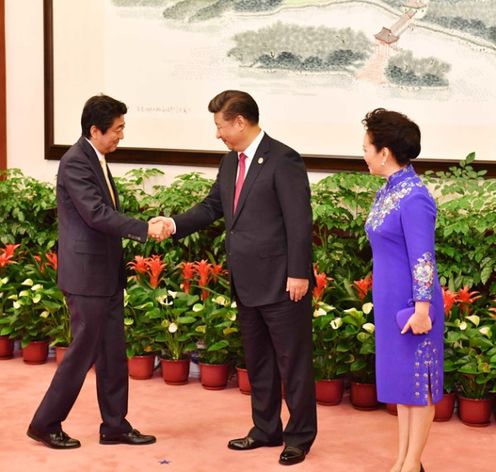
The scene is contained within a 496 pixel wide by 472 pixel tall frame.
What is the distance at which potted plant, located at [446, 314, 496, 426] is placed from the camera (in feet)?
14.3

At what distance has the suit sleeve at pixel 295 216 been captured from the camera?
3.69 metres

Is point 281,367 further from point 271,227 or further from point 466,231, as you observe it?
point 466,231

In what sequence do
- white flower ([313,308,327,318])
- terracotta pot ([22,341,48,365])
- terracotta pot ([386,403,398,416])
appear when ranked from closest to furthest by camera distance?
terracotta pot ([386,403,398,416]), white flower ([313,308,327,318]), terracotta pot ([22,341,48,365])

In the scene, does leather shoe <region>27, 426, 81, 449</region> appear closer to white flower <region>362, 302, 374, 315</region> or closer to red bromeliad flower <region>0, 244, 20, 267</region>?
white flower <region>362, 302, 374, 315</region>

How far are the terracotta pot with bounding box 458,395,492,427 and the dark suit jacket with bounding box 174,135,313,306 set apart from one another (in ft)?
3.78

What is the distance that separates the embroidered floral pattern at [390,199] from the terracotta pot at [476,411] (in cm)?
143

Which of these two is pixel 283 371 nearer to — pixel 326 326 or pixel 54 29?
pixel 326 326

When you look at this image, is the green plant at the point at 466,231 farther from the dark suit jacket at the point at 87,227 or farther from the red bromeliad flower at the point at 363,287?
the dark suit jacket at the point at 87,227

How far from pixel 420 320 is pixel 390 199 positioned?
0.44 metres

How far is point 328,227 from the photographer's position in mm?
4902

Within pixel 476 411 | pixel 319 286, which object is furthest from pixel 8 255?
pixel 476 411

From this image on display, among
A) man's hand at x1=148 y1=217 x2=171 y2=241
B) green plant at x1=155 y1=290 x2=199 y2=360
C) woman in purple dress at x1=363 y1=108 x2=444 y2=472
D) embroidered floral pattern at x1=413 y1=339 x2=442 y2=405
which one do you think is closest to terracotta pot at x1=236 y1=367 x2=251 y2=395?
green plant at x1=155 y1=290 x2=199 y2=360

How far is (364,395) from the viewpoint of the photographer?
4.63 metres

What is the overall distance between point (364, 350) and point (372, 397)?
0.28m
